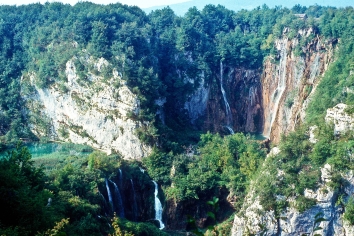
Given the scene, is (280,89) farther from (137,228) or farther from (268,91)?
(137,228)

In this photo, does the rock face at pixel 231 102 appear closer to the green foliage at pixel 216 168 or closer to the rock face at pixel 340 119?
the green foliage at pixel 216 168

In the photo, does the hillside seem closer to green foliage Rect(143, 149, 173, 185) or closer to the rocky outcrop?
the rocky outcrop

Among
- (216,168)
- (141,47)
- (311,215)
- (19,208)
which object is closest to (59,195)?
(19,208)

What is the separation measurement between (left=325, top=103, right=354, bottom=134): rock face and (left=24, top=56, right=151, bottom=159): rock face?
1182 cm

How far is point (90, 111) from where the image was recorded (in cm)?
3133

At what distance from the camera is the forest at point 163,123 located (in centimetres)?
1877

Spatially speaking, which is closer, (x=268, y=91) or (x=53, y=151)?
(x=53, y=151)

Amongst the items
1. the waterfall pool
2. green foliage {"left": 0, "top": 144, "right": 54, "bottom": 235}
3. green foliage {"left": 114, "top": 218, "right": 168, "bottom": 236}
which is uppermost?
green foliage {"left": 0, "top": 144, "right": 54, "bottom": 235}

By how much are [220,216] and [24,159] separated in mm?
12634

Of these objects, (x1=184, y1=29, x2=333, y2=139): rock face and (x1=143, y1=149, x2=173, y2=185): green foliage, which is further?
(x1=184, y1=29, x2=333, y2=139): rock face

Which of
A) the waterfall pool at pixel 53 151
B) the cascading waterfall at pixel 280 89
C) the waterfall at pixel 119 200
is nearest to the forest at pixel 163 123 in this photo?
the waterfall pool at pixel 53 151

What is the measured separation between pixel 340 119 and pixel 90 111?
17403mm

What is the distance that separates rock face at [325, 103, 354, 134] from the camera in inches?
813

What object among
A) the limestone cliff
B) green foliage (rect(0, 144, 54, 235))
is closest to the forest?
green foliage (rect(0, 144, 54, 235))
